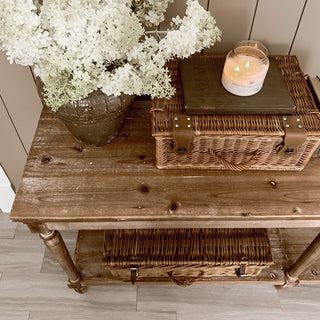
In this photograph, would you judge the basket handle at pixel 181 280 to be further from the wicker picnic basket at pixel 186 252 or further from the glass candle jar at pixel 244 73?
the glass candle jar at pixel 244 73

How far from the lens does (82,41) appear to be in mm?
729

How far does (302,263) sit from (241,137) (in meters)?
0.65

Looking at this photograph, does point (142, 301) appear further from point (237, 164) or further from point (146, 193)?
point (237, 164)

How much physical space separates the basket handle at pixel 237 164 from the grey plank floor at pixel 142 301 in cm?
75

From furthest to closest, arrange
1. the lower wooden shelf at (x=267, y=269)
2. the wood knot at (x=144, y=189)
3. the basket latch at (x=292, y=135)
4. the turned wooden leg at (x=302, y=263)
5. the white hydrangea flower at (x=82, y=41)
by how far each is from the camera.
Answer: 1. the lower wooden shelf at (x=267, y=269)
2. the turned wooden leg at (x=302, y=263)
3. the wood knot at (x=144, y=189)
4. the basket latch at (x=292, y=135)
5. the white hydrangea flower at (x=82, y=41)

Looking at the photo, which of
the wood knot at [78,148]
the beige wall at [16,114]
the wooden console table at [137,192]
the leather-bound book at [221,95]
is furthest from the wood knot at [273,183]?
the beige wall at [16,114]

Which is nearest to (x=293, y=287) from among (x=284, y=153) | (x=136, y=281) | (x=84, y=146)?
(x=136, y=281)

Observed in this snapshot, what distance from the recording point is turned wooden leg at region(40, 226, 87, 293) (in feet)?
3.51

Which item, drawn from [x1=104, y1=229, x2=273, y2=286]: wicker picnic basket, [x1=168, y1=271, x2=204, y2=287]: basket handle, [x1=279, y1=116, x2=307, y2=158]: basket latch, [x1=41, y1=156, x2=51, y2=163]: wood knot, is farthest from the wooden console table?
[x1=168, y1=271, x2=204, y2=287]: basket handle

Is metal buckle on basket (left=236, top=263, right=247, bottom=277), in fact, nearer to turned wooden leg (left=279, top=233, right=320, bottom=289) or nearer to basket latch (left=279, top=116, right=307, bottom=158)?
turned wooden leg (left=279, top=233, right=320, bottom=289)

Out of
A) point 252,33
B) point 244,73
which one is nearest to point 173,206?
point 244,73

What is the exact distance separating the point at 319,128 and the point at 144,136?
525mm

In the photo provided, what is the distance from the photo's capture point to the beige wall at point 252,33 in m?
1.04

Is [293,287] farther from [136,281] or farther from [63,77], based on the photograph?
[63,77]
